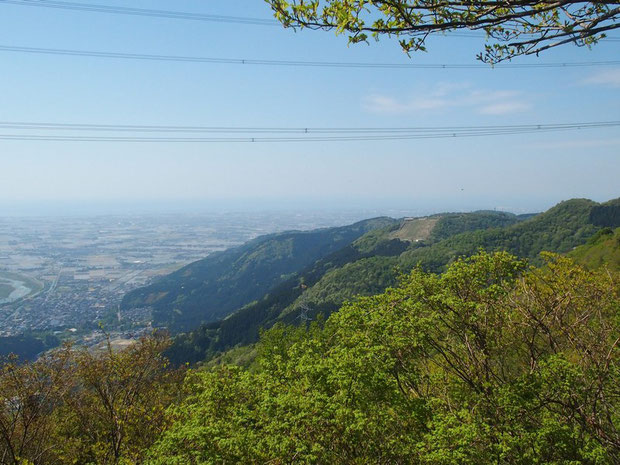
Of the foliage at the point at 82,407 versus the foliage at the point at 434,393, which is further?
the foliage at the point at 82,407

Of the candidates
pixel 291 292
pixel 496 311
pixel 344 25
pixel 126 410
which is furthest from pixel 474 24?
pixel 291 292

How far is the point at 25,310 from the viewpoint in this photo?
538 feet

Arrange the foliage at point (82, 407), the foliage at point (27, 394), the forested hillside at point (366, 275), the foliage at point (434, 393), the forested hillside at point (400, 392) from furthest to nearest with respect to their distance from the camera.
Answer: the forested hillside at point (366, 275), the foliage at point (82, 407), the foliage at point (27, 394), the forested hillside at point (400, 392), the foliage at point (434, 393)

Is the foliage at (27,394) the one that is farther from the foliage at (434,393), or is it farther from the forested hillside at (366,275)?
the forested hillside at (366,275)

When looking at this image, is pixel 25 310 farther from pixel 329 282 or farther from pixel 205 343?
pixel 329 282

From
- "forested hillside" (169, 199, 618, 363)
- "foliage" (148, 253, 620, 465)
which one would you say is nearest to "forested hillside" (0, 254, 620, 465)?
"foliage" (148, 253, 620, 465)

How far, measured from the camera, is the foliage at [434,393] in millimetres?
9875

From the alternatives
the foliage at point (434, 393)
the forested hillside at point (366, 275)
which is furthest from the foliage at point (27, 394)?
the forested hillside at point (366, 275)

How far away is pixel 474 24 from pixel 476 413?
12.1 metres

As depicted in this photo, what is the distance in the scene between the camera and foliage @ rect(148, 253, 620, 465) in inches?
389

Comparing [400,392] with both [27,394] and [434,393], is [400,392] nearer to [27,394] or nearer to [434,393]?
[434,393]

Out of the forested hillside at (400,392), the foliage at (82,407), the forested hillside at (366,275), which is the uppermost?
the forested hillside at (400,392)

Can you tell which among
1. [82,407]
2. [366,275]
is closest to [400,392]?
[82,407]

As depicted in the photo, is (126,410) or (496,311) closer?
(496,311)
